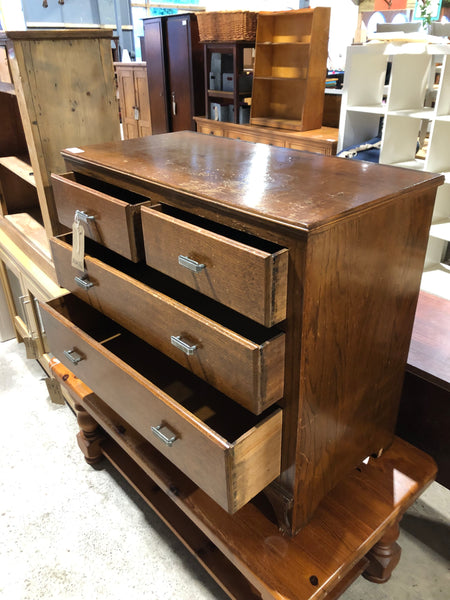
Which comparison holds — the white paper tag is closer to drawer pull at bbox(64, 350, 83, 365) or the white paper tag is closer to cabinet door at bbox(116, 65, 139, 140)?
drawer pull at bbox(64, 350, 83, 365)

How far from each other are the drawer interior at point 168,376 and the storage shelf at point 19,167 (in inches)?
26.2

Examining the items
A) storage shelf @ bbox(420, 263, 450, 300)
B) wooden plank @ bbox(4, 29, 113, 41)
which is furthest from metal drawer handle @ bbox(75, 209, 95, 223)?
storage shelf @ bbox(420, 263, 450, 300)

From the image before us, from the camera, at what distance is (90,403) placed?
139 cm

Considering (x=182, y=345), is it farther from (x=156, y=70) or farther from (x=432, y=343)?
(x=156, y=70)

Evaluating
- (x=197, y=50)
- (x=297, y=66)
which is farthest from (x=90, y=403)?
(x=197, y=50)

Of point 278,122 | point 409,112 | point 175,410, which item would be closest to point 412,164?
point 409,112

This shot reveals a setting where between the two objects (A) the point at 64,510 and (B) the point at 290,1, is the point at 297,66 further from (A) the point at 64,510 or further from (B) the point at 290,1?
(B) the point at 290,1

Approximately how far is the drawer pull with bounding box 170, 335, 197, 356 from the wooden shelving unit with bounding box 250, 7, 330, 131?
2684mm

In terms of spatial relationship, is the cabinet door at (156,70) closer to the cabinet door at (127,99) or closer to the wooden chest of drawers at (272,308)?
the cabinet door at (127,99)

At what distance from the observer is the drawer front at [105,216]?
2.99 feet

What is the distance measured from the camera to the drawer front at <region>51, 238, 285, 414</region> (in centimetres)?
72

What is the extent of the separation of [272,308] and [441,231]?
1.81 metres

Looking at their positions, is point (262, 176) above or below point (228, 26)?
below

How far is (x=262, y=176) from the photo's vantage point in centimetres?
89
